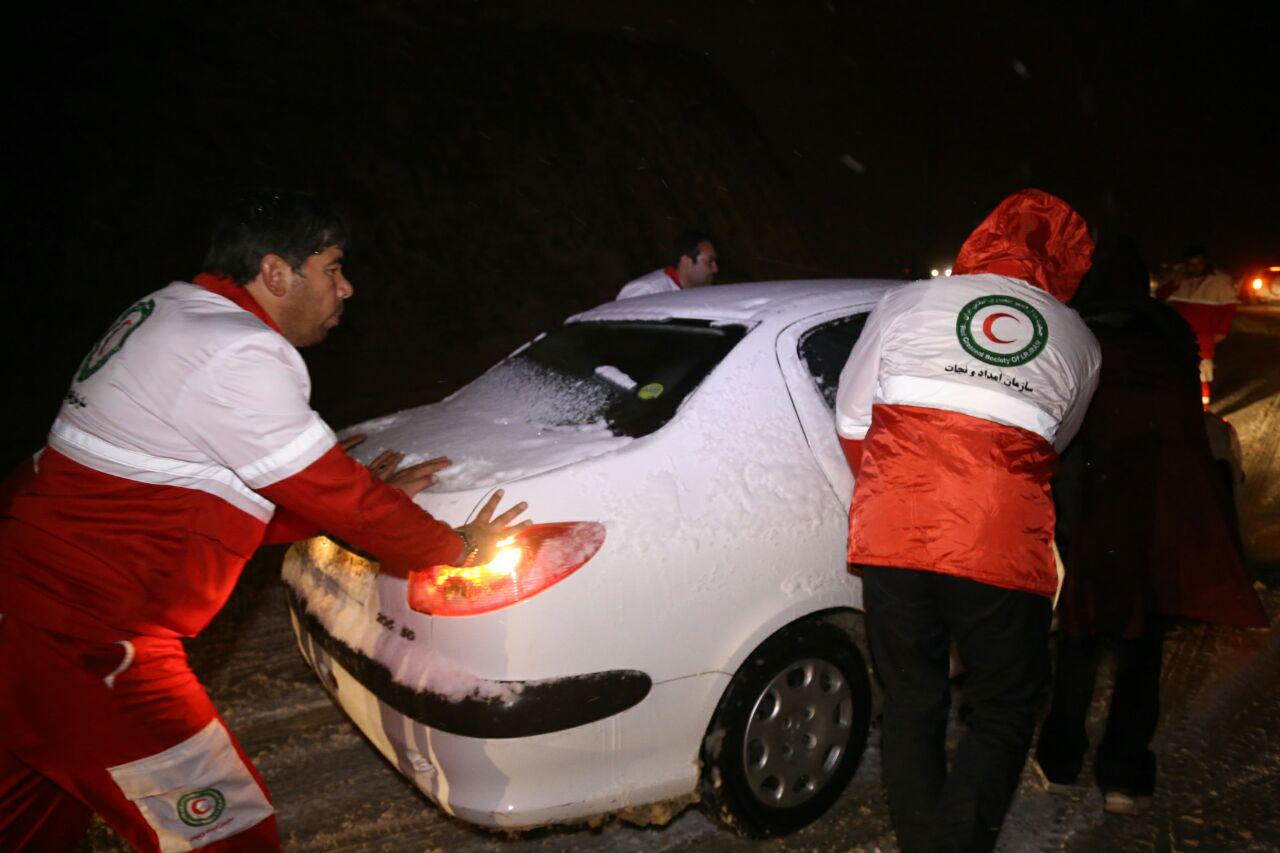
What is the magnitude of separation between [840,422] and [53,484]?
1.89 metres

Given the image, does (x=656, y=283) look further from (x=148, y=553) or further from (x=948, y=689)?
(x=148, y=553)

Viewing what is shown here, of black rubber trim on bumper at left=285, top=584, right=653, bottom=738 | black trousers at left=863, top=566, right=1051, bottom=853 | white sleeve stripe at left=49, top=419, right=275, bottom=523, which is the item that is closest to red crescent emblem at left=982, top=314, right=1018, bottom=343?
black trousers at left=863, top=566, right=1051, bottom=853

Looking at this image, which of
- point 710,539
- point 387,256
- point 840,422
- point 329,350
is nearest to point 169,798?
point 710,539

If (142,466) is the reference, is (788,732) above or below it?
below

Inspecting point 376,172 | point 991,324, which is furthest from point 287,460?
point 376,172

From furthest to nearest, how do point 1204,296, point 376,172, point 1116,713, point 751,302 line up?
point 376,172 → point 1204,296 → point 751,302 → point 1116,713

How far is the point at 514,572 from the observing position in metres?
1.94

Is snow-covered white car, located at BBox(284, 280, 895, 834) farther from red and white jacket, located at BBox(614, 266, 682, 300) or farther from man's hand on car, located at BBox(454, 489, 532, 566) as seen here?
red and white jacket, located at BBox(614, 266, 682, 300)

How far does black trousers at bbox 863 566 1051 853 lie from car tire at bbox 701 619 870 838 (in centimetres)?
28

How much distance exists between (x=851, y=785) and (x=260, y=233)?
250 cm

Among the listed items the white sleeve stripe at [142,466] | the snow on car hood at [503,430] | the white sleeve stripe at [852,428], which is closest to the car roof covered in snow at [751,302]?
the snow on car hood at [503,430]

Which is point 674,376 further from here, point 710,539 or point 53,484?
point 53,484

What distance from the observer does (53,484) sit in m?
1.59

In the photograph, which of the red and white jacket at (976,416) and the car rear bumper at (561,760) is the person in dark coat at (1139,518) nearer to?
the red and white jacket at (976,416)
